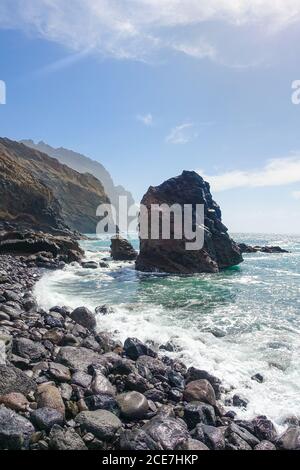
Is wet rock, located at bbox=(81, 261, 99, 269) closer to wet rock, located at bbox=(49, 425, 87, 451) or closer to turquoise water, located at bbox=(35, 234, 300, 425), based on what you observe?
turquoise water, located at bbox=(35, 234, 300, 425)

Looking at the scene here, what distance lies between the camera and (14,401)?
745 cm

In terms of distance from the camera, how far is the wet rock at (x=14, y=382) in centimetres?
786

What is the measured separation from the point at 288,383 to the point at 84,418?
7053mm

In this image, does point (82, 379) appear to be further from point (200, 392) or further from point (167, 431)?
point (200, 392)

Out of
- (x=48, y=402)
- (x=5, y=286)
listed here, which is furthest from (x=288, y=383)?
(x=5, y=286)

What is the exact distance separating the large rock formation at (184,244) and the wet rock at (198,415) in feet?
102

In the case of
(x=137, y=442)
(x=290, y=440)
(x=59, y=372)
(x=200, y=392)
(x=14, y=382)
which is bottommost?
(x=290, y=440)

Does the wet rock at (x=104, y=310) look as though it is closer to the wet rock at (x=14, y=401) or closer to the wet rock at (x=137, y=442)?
the wet rock at (x=14, y=401)

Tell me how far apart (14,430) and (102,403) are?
7.61 feet

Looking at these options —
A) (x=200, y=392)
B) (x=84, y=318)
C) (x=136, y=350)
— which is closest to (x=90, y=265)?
(x=84, y=318)

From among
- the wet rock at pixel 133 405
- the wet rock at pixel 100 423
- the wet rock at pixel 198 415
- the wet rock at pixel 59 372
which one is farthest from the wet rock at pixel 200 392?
the wet rock at pixel 59 372

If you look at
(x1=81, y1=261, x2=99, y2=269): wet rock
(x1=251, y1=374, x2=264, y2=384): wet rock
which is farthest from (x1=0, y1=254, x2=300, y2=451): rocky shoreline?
(x1=81, y1=261, x2=99, y2=269): wet rock
